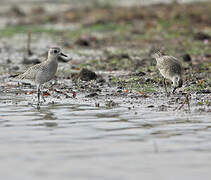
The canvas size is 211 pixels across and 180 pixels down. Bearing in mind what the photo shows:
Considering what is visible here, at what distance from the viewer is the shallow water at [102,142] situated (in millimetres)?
7223

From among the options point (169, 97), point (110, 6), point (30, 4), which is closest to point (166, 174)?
point (169, 97)

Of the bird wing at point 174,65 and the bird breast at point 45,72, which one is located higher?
the bird wing at point 174,65

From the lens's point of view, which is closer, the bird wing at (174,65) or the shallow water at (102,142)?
the shallow water at (102,142)

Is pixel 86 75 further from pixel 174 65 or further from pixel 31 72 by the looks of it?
pixel 174 65

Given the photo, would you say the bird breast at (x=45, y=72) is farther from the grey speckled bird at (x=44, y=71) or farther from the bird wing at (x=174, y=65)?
the bird wing at (x=174, y=65)

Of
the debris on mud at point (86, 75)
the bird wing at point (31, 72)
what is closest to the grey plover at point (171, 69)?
the debris on mud at point (86, 75)

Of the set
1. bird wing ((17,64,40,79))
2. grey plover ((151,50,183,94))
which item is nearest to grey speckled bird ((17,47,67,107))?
bird wing ((17,64,40,79))

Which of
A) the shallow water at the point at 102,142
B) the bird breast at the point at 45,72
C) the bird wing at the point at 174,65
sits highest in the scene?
the bird wing at the point at 174,65

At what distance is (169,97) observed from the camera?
42.8 ft

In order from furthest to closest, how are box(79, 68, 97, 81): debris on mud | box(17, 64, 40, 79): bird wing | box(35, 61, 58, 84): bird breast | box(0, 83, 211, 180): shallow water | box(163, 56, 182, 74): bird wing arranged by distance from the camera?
1. box(79, 68, 97, 81): debris on mud
2. box(163, 56, 182, 74): bird wing
3. box(17, 64, 40, 79): bird wing
4. box(35, 61, 58, 84): bird breast
5. box(0, 83, 211, 180): shallow water

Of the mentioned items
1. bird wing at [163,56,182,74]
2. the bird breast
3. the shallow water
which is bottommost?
the shallow water

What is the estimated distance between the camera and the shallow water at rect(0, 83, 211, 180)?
722cm

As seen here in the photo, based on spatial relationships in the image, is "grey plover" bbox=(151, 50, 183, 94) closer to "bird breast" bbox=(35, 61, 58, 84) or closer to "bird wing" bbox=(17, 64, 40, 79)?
"bird breast" bbox=(35, 61, 58, 84)

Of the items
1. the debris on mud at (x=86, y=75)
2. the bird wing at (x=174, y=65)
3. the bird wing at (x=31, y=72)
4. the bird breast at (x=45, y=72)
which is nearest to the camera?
the bird breast at (x=45, y=72)
